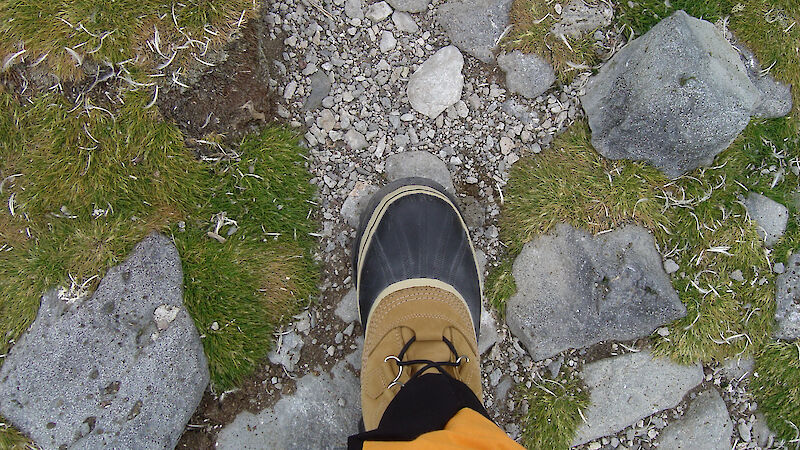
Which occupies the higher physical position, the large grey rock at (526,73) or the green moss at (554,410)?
the large grey rock at (526,73)

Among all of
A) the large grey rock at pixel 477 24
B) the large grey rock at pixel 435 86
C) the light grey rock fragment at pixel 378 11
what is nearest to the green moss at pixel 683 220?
the large grey rock at pixel 435 86

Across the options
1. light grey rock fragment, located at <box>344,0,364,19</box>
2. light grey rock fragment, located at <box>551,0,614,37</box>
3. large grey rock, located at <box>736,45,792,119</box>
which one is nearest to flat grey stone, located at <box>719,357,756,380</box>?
large grey rock, located at <box>736,45,792,119</box>

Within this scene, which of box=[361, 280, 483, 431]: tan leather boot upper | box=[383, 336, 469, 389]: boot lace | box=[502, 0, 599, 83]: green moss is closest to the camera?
box=[383, 336, 469, 389]: boot lace

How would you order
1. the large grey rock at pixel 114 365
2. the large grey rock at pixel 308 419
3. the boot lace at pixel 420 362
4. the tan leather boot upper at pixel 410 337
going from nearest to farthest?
the boot lace at pixel 420 362
the tan leather boot upper at pixel 410 337
the large grey rock at pixel 114 365
the large grey rock at pixel 308 419

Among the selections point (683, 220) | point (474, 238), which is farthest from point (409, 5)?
point (683, 220)

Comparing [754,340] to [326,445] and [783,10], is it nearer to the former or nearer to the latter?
[783,10]

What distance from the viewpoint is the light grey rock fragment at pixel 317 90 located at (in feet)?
10.8

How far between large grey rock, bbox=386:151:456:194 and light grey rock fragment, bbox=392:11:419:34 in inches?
31.6

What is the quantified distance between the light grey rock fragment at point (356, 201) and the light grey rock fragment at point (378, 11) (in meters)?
1.06

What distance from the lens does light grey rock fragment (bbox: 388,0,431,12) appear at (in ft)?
11.0

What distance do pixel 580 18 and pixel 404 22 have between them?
112 cm

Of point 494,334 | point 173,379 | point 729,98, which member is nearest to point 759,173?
point 729,98

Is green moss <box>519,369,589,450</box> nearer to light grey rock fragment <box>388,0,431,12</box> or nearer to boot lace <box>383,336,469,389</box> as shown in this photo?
boot lace <box>383,336,469,389</box>

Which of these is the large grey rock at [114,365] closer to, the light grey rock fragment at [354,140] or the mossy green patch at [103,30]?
the mossy green patch at [103,30]
